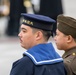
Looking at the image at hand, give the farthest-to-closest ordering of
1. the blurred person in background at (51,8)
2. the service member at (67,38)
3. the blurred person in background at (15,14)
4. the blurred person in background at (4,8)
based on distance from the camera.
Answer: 1. the blurred person in background at (4,8)
2. the blurred person in background at (15,14)
3. the blurred person in background at (51,8)
4. the service member at (67,38)

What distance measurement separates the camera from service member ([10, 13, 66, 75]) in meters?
4.20

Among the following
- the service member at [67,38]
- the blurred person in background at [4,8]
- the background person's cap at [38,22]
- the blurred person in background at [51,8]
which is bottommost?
the blurred person in background at [4,8]

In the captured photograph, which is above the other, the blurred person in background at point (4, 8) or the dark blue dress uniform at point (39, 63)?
the dark blue dress uniform at point (39, 63)

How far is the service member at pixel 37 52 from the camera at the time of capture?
4199 millimetres

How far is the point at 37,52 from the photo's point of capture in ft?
14.1

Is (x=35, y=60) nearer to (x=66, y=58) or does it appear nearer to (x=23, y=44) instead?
(x=23, y=44)

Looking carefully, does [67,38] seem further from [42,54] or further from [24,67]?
[24,67]

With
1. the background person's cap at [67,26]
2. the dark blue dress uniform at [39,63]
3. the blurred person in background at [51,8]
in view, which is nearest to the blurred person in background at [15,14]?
the blurred person in background at [51,8]

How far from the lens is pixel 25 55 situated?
4262mm

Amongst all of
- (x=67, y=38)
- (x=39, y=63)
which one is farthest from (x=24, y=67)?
(x=67, y=38)

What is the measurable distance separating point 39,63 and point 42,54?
10cm

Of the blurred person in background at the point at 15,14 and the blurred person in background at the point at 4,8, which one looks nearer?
the blurred person in background at the point at 15,14

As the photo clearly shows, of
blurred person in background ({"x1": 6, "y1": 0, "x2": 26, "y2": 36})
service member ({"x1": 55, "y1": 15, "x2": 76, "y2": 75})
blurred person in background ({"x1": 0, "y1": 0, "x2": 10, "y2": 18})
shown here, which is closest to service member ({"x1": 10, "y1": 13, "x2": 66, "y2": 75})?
service member ({"x1": 55, "y1": 15, "x2": 76, "y2": 75})

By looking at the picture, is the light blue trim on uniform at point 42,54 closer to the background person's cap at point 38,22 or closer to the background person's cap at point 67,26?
the background person's cap at point 38,22
